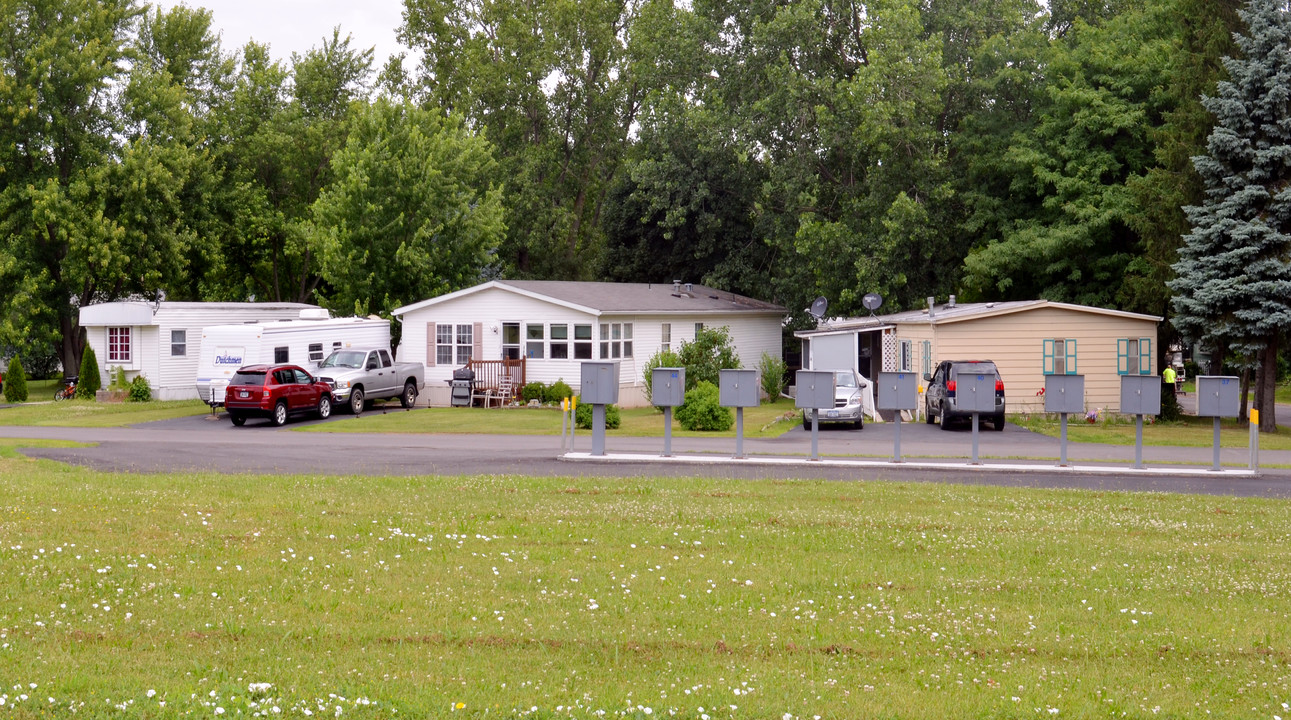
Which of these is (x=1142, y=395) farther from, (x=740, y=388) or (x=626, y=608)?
(x=626, y=608)

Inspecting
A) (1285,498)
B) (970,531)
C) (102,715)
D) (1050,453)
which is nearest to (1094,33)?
(1050,453)

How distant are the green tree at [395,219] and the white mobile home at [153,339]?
2.94 m

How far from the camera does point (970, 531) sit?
11.7 metres

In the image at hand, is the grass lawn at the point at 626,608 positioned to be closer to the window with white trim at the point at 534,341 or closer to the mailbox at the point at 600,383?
the mailbox at the point at 600,383

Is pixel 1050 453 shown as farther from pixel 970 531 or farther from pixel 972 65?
pixel 972 65

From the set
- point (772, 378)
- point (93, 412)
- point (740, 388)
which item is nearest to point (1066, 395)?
point (740, 388)

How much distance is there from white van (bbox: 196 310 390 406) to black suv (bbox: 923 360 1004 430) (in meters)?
17.6

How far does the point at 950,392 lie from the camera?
2678 centimetres

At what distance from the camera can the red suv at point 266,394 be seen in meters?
27.8

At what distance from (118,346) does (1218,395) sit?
32.3 meters

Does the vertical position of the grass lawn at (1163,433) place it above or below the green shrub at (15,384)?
below

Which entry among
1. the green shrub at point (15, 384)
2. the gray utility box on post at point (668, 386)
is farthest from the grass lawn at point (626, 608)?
the green shrub at point (15, 384)

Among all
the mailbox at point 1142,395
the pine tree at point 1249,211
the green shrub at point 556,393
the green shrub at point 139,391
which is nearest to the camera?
the mailbox at point 1142,395

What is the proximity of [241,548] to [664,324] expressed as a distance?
27.4 meters
